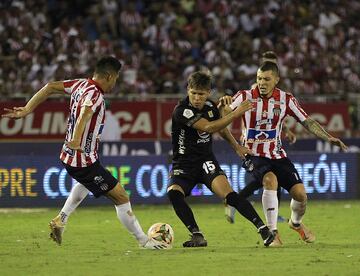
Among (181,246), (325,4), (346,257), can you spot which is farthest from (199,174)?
(325,4)

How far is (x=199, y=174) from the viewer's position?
37.3 ft

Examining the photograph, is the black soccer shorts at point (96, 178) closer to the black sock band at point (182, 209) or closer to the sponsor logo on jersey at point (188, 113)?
the black sock band at point (182, 209)

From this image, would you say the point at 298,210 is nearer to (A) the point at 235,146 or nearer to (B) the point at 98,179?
(A) the point at 235,146

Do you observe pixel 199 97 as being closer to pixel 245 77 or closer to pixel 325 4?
pixel 245 77

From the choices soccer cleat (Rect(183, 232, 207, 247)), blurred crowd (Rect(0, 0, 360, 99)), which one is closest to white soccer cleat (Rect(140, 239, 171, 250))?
soccer cleat (Rect(183, 232, 207, 247))

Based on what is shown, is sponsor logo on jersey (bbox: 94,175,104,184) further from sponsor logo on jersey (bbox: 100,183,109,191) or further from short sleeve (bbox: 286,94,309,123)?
short sleeve (bbox: 286,94,309,123)

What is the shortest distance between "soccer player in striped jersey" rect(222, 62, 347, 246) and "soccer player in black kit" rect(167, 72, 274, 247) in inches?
17.3

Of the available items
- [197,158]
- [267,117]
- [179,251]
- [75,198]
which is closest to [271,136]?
[267,117]

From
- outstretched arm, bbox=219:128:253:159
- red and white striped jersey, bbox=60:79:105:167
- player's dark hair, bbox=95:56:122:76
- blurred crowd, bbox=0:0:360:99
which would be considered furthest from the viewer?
blurred crowd, bbox=0:0:360:99

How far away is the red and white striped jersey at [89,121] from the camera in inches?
423

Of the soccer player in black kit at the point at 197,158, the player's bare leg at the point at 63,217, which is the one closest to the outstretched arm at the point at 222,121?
the soccer player in black kit at the point at 197,158

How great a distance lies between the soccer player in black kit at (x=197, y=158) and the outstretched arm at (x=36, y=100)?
1.35 metres

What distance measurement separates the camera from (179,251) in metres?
10.9

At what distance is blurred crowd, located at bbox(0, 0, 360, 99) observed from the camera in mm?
23047
